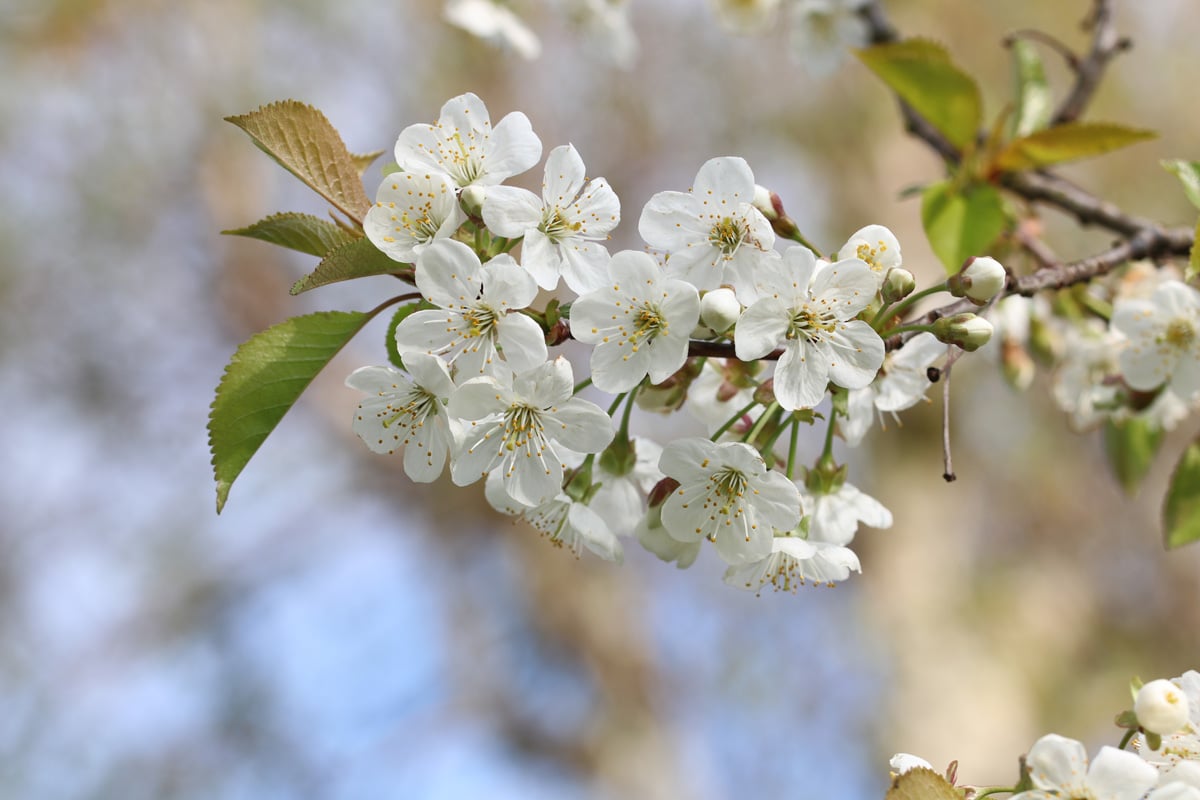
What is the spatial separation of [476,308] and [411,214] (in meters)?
0.10

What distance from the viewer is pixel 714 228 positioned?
70 centimetres

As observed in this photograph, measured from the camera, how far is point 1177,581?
20.2 ft

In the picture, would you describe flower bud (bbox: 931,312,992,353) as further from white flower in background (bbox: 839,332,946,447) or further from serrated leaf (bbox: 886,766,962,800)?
serrated leaf (bbox: 886,766,962,800)

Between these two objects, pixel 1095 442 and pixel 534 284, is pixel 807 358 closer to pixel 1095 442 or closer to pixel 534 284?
pixel 534 284

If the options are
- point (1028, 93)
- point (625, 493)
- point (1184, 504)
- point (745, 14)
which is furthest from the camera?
point (745, 14)

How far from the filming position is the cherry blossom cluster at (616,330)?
2.19 feet

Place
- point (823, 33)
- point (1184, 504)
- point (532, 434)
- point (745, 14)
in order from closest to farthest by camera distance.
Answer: point (532, 434), point (1184, 504), point (823, 33), point (745, 14)

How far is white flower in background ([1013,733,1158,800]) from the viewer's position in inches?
24.3

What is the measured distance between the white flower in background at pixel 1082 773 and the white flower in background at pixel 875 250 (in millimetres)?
364

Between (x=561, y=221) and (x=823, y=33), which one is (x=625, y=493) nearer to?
(x=561, y=221)

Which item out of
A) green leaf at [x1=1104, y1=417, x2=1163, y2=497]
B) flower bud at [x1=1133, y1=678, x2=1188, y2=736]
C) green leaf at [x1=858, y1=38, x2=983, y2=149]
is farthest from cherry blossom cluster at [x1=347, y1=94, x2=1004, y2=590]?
green leaf at [x1=1104, y1=417, x2=1163, y2=497]

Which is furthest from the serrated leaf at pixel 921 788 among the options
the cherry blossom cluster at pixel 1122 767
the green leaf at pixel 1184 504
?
the green leaf at pixel 1184 504

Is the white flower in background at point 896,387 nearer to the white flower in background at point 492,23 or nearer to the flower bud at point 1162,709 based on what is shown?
the flower bud at point 1162,709

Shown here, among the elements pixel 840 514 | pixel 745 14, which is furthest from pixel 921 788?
pixel 745 14
